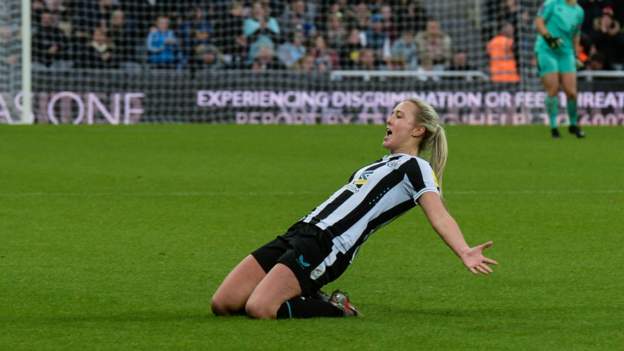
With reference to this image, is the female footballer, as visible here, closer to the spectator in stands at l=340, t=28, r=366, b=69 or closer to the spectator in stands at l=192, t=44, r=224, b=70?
the spectator in stands at l=192, t=44, r=224, b=70

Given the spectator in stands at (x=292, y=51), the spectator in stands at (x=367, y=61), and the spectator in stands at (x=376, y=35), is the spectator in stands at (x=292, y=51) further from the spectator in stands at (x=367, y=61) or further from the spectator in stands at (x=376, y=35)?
the spectator in stands at (x=376, y=35)

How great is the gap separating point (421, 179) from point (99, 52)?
17.7 m

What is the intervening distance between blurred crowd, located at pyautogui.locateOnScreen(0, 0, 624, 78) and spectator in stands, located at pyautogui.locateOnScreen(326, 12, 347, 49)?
0.06 ft

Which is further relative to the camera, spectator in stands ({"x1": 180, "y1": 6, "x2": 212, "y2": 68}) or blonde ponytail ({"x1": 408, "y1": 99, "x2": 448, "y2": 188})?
spectator in stands ({"x1": 180, "y1": 6, "x2": 212, "y2": 68})

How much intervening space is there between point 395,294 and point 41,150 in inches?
406

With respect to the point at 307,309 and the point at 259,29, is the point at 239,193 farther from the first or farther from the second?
the point at 259,29

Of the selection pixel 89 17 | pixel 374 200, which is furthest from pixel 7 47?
A: pixel 374 200

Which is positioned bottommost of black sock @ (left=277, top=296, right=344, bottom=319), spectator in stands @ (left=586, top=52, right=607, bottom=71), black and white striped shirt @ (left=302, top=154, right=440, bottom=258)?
black sock @ (left=277, top=296, right=344, bottom=319)

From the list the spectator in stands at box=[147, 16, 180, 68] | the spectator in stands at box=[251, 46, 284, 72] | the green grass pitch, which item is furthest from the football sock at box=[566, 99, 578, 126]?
the spectator in stands at box=[147, 16, 180, 68]

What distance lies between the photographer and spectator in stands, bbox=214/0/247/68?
2531 cm

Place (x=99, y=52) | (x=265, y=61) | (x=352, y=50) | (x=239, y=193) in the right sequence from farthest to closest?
(x=352, y=50), (x=265, y=61), (x=99, y=52), (x=239, y=193)

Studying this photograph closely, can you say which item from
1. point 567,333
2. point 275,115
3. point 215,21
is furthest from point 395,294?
point 215,21

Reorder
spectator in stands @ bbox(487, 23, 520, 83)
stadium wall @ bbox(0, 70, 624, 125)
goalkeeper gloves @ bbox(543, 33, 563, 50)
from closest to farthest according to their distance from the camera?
goalkeeper gloves @ bbox(543, 33, 563, 50) → stadium wall @ bbox(0, 70, 624, 125) → spectator in stands @ bbox(487, 23, 520, 83)

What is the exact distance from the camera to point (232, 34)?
2555 centimetres
